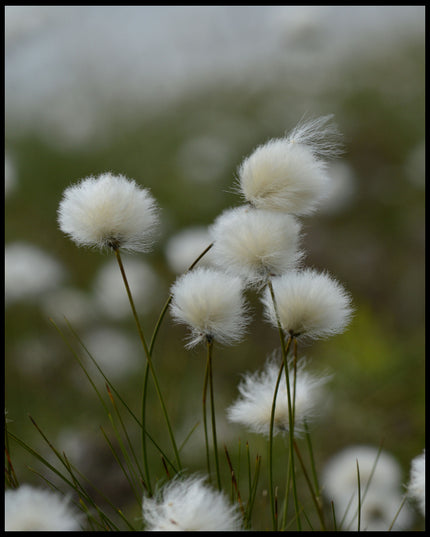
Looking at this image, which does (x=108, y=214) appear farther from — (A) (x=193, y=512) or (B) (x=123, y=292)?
(B) (x=123, y=292)

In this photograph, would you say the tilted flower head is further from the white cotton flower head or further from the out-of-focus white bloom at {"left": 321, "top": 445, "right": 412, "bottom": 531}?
the out-of-focus white bloom at {"left": 321, "top": 445, "right": 412, "bottom": 531}

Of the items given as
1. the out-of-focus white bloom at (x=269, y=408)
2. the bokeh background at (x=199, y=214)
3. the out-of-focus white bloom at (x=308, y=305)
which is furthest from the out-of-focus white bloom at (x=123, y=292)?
the out-of-focus white bloom at (x=308, y=305)

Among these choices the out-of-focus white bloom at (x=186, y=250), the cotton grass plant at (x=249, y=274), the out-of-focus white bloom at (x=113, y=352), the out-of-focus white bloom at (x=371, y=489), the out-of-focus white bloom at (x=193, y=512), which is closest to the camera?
the out-of-focus white bloom at (x=193, y=512)

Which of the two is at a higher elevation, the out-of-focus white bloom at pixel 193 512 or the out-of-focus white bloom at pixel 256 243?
the out-of-focus white bloom at pixel 256 243

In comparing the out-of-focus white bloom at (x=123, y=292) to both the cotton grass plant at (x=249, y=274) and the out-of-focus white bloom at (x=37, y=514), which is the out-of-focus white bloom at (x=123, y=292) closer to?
the cotton grass plant at (x=249, y=274)

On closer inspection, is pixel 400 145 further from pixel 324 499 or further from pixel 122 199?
pixel 122 199

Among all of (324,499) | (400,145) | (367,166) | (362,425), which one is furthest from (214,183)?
(324,499)

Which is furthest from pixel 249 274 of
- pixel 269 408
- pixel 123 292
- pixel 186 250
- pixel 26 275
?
pixel 123 292
